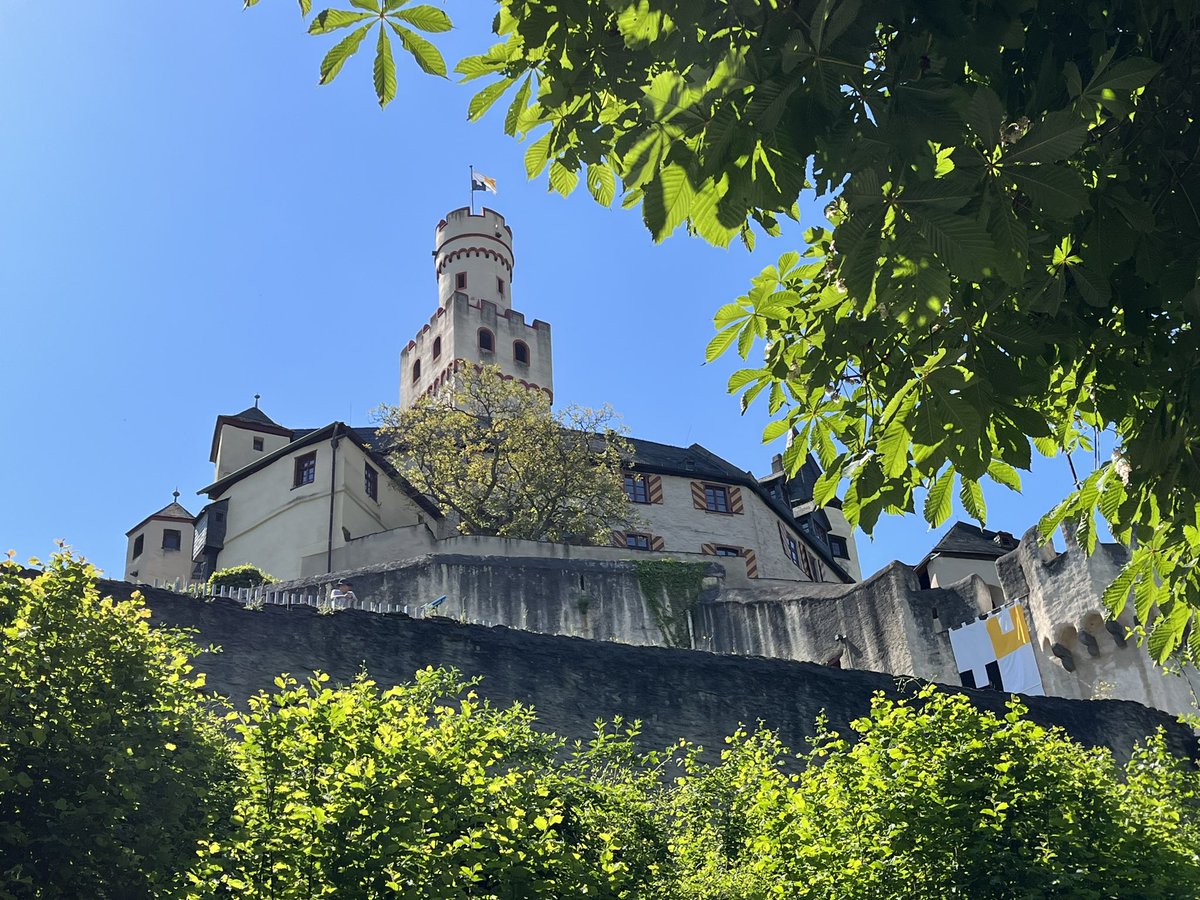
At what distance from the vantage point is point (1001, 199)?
3.94 m

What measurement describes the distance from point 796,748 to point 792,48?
18.0 meters

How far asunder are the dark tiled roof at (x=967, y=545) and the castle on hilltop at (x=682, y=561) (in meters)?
0.08

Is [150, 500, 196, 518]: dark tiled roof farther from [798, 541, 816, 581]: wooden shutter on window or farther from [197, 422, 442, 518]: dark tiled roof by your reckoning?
[798, 541, 816, 581]: wooden shutter on window

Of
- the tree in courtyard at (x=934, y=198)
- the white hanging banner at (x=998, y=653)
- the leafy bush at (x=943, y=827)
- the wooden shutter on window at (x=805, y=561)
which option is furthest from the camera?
the wooden shutter on window at (x=805, y=561)

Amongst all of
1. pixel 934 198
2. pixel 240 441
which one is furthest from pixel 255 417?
pixel 934 198

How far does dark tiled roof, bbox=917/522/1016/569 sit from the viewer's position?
1636 inches

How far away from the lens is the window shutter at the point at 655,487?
45.1 m

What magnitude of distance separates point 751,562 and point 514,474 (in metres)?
11.0

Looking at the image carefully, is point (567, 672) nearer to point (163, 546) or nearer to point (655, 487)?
point (655, 487)

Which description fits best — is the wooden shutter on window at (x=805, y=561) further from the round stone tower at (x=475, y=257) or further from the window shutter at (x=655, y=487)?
the round stone tower at (x=475, y=257)

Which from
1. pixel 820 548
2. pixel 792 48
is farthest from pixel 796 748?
pixel 820 548

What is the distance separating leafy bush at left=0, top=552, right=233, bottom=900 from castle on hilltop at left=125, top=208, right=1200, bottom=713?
1123cm

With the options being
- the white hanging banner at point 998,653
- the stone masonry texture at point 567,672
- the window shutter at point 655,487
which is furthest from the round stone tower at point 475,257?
the stone masonry texture at point 567,672

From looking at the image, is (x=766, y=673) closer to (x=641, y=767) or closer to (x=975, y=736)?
(x=641, y=767)
